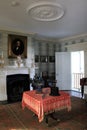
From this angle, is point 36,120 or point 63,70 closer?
point 36,120

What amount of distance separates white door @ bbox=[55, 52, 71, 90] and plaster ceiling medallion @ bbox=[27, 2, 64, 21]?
11.4 feet

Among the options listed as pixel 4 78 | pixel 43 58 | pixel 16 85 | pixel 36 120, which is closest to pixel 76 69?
pixel 43 58

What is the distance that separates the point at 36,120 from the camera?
11.3 ft

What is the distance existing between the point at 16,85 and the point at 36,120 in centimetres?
247

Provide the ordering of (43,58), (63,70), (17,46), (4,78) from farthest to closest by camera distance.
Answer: (43,58)
(63,70)
(17,46)
(4,78)

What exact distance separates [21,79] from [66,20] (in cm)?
297

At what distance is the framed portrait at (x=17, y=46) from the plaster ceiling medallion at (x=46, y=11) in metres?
2.00

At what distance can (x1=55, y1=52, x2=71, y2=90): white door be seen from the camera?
714cm

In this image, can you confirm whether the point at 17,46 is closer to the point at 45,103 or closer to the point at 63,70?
the point at 63,70

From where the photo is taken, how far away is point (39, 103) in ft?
9.98

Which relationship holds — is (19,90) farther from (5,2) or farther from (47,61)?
(5,2)

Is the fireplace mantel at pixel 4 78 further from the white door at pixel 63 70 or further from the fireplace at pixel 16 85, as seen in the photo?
the white door at pixel 63 70

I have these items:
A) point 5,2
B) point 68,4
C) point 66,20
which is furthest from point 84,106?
point 5,2

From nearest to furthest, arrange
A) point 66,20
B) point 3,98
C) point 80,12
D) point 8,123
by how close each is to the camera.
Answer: point 8,123 < point 80,12 < point 66,20 < point 3,98
